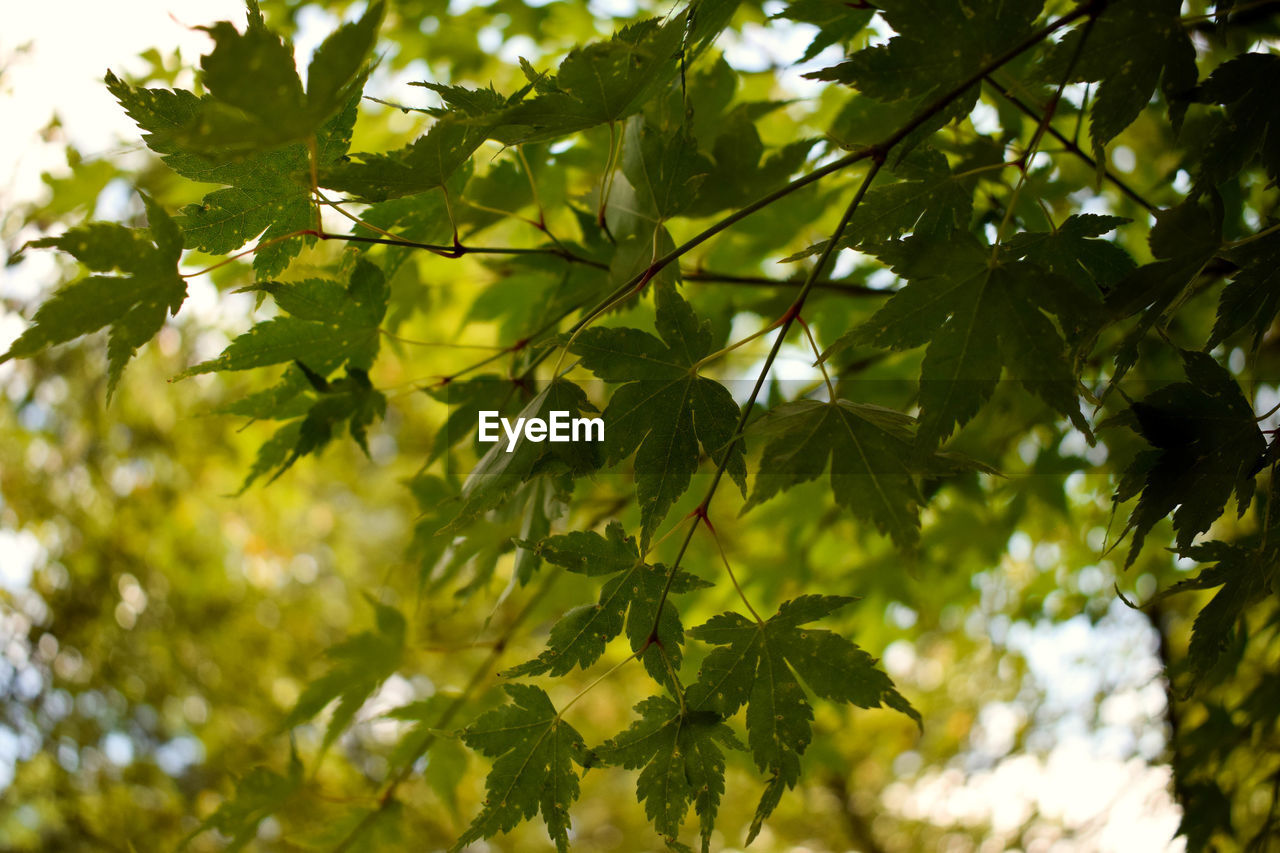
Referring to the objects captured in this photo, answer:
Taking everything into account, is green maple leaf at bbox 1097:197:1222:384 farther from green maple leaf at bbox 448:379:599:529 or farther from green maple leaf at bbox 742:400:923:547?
green maple leaf at bbox 448:379:599:529

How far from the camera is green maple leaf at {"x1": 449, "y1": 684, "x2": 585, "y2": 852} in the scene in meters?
0.72

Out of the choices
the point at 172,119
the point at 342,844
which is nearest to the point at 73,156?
the point at 172,119

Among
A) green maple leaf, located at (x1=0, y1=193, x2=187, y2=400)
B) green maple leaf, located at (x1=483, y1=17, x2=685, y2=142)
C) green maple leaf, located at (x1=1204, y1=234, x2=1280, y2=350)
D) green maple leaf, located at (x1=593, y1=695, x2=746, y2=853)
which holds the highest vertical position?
green maple leaf, located at (x1=483, y1=17, x2=685, y2=142)

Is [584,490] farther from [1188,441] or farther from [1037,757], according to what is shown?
[1037,757]

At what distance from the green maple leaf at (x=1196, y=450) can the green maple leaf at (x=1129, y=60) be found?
221 mm

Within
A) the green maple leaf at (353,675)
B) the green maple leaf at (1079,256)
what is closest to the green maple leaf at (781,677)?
the green maple leaf at (1079,256)

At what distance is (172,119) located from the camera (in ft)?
2.28

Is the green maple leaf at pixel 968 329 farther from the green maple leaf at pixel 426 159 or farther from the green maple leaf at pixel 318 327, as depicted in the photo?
the green maple leaf at pixel 318 327

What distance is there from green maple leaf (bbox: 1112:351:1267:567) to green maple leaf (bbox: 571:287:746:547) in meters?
0.35

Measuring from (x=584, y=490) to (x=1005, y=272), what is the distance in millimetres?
809

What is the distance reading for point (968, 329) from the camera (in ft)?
2.13

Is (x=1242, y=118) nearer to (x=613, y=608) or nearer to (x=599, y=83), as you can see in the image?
(x=599, y=83)

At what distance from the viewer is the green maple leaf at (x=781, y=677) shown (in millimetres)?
693

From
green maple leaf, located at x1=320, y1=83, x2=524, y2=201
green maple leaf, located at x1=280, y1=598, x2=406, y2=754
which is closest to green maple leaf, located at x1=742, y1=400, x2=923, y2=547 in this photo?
green maple leaf, located at x1=320, y1=83, x2=524, y2=201
